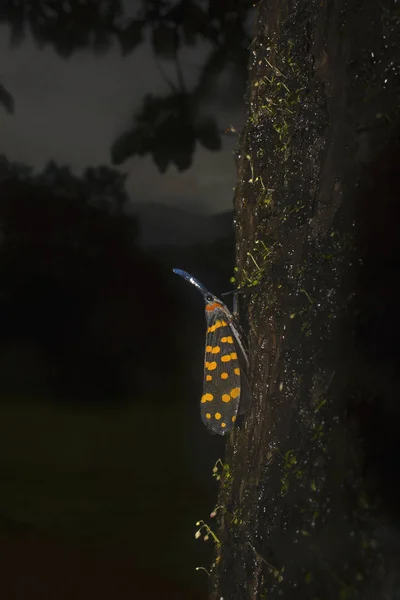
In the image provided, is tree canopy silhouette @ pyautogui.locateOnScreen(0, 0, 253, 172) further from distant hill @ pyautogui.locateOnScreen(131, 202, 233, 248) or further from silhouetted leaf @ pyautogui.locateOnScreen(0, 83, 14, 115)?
distant hill @ pyautogui.locateOnScreen(131, 202, 233, 248)

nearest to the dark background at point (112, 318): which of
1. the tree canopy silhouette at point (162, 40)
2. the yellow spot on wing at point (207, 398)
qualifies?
the tree canopy silhouette at point (162, 40)

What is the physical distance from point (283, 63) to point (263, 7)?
168 millimetres

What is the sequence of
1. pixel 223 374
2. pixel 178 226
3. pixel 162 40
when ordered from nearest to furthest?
pixel 223 374, pixel 162 40, pixel 178 226

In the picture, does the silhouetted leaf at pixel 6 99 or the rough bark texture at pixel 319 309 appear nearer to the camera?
the rough bark texture at pixel 319 309

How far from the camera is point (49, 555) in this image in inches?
86.8

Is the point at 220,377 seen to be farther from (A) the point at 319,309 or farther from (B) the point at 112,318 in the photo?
(B) the point at 112,318

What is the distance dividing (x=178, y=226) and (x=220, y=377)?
0.88 metres

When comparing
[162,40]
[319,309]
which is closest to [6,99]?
[162,40]

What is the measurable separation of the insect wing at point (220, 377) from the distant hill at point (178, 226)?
70 cm

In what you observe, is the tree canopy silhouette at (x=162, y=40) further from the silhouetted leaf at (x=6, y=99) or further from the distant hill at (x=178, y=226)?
the distant hill at (x=178, y=226)

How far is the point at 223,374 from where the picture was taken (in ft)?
4.17

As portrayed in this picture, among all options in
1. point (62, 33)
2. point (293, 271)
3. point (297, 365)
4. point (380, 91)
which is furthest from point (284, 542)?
point (62, 33)

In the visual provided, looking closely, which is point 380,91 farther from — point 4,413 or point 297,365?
point 4,413

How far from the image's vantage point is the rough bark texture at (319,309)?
84 centimetres
